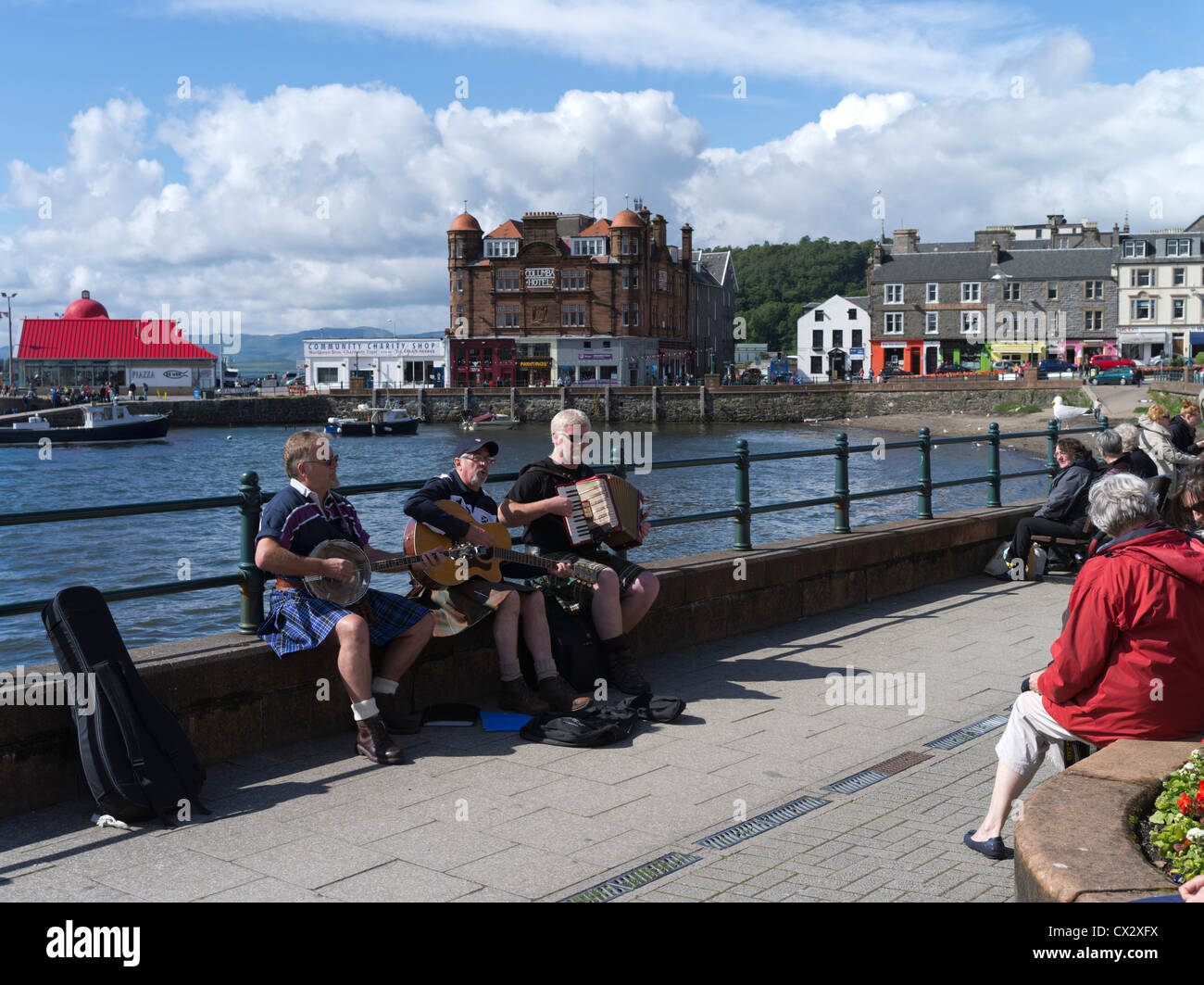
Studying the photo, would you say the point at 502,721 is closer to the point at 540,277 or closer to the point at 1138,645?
A: the point at 1138,645

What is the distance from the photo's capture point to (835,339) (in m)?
106

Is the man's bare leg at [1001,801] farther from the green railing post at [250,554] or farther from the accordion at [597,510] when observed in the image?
the green railing post at [250,554]

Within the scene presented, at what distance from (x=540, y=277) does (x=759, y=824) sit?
90699 millimetres

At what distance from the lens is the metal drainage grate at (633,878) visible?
446 centimetres

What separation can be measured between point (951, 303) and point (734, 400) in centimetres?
1742

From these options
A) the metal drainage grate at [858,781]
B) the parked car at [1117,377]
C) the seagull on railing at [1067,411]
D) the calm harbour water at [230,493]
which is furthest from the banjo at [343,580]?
the parked car at [1117,377]

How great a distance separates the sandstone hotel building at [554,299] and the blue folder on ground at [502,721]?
3468 inches

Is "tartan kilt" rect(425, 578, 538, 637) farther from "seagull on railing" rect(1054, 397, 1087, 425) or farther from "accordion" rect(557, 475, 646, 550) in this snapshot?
"seagull on railing" rect(1054, 397, 1087, 425)

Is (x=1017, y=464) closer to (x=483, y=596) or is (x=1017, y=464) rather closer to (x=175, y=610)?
(x=175, y=610)

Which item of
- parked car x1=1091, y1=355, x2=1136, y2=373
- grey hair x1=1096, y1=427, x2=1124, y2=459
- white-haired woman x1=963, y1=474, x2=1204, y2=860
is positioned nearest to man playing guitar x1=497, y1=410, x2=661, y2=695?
white-haired woman x1=963, y1=474, x2=1204, y2=860

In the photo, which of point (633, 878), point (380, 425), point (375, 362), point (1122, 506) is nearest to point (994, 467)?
point (1122, 506)

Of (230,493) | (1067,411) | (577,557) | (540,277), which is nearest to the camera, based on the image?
(577,557)

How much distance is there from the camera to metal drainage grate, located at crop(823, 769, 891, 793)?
5.78 m

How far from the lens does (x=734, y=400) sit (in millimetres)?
95000
